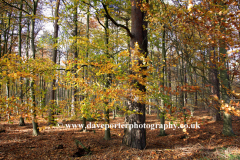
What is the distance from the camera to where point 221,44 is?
3.85m

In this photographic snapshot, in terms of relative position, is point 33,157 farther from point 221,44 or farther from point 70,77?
point 221,44

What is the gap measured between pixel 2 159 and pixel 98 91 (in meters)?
3.91

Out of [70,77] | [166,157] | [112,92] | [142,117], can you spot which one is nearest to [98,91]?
[112,92]

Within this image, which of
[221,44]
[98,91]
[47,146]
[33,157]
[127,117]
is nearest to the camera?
[221,44]

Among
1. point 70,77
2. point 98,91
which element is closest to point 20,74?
point 70,77

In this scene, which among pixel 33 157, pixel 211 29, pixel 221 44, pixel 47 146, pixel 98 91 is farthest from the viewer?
pixel 47 146

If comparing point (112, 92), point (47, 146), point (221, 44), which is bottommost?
point (47, 146)

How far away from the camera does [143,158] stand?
14.2ft

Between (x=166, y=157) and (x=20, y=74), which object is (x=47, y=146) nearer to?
(x=20, y=74)

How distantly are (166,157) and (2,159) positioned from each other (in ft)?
17.6

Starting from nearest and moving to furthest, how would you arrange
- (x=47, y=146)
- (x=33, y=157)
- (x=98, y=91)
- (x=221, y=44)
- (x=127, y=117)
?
(x=221, y=44) < (x=98, y=91) < (x=33, y=157) < (x=127, y=117) < (x=47, y=146)

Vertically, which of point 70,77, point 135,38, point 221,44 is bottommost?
point 70,77

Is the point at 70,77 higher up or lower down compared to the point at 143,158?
higher up

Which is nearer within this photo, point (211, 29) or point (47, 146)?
point (211, 29)
